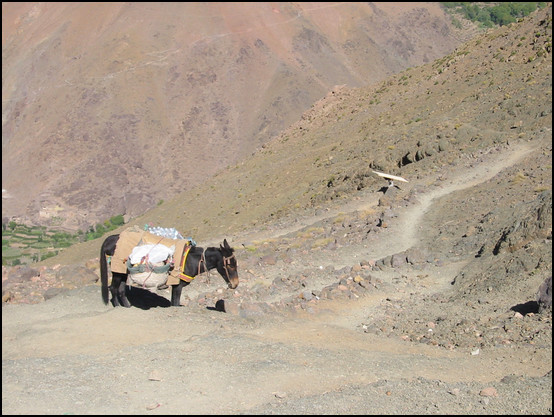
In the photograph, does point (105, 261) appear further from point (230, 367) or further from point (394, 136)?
point (394, 136)

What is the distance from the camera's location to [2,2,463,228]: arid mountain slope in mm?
66688

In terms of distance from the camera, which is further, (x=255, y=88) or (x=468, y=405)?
(x=255, y=88)

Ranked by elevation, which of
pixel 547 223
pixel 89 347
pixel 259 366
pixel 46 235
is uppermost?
pixel 89 347

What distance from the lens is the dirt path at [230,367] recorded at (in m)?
8.30

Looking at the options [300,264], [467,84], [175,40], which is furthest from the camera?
[175,40]

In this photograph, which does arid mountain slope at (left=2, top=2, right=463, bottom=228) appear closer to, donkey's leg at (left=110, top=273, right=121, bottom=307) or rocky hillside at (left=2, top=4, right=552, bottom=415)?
rocky hillside at (left=2, top=4, right=552, bottom=415)

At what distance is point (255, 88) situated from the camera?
78.7 metres

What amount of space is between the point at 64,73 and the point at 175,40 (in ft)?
46.2

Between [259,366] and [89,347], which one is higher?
[89,347]

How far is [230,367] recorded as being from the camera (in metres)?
9.40

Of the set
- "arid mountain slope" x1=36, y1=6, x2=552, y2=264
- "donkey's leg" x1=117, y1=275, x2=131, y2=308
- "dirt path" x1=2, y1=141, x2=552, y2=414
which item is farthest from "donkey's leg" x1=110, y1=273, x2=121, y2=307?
"arid mountain slope" x1=36, y1=6, x2=552, y2=264

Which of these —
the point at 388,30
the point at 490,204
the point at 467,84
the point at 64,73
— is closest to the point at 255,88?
the point at 64,73

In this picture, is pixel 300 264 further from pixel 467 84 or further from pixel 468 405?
pixel 467 84

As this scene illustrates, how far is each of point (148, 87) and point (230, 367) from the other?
232 feet
